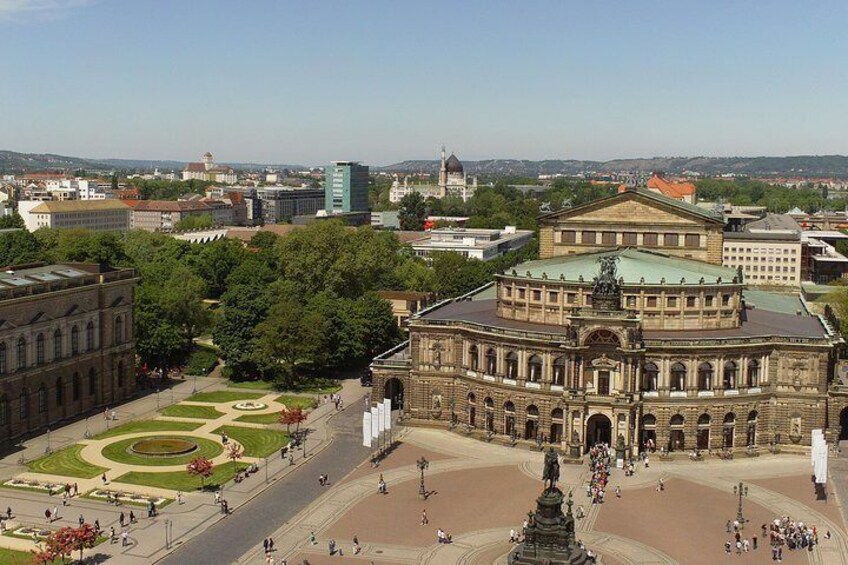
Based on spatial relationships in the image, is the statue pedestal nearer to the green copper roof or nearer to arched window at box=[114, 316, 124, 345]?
the green copper roof

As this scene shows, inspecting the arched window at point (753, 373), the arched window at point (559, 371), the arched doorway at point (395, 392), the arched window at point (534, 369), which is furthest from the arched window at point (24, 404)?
the arched window at point (753, 373)

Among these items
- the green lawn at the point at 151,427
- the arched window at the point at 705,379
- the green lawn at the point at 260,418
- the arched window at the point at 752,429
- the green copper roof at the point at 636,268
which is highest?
the green copper roof at the point at 636,268

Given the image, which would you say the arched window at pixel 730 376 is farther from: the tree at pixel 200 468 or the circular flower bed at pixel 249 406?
the circular flower bed at pixel 249 406

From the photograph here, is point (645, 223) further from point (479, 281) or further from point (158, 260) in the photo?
point (158, 260)

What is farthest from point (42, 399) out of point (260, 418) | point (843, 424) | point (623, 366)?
point (843, 424)

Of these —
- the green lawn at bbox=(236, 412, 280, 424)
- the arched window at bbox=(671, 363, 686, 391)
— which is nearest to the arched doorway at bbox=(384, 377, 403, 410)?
the green lawn at bbox=(236, 412, 280, 424)

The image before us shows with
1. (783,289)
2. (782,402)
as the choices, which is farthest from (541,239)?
(783,289)
